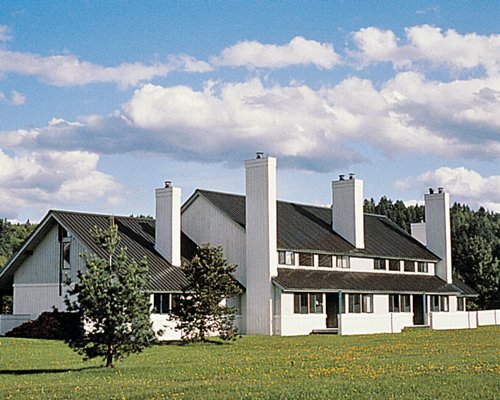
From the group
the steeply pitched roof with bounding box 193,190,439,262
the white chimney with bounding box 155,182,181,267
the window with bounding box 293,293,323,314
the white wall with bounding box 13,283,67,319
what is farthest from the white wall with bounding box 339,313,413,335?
the white wall with bounding box 13,283,67,319

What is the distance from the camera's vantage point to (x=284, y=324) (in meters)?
47.2

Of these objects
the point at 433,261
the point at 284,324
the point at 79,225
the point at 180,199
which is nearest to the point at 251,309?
the point at 284,324

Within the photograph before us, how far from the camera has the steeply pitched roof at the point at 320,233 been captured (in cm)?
5096

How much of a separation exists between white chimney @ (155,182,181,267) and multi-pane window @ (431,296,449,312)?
20930 millimetres

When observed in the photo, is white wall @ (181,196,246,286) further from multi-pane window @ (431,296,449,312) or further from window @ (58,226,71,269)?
multi-pane window @ (431,296,449,312)

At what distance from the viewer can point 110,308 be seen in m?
25.5

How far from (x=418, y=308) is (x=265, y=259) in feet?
53.8

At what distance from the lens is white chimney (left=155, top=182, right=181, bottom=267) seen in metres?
47.3

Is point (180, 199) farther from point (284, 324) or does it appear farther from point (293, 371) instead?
Answer: point (293, 371)

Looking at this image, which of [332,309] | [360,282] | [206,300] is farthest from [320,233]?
[206,300]

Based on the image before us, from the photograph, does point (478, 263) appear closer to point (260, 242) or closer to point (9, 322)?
point (260, 242)

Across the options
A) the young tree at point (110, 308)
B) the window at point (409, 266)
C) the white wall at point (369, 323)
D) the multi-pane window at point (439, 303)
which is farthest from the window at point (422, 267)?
the young tree at point (110, 308)

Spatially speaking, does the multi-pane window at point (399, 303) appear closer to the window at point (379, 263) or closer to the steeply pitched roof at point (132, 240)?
the window at point (379, 263)

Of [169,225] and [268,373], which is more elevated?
[169,225]
